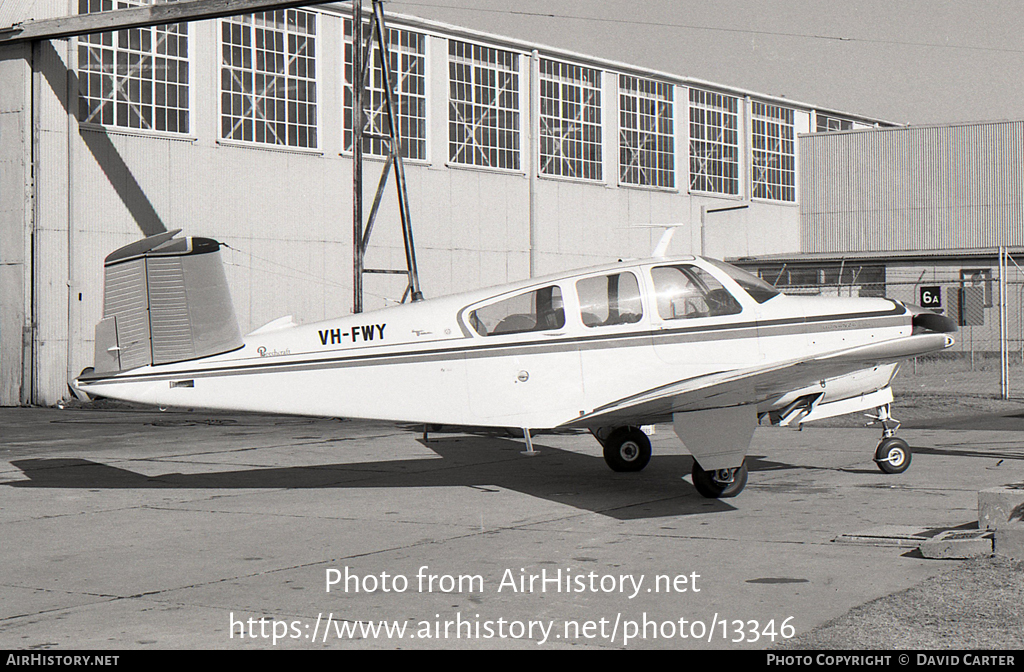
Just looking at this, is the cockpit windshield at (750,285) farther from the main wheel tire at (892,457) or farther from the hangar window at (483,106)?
the hangar window at (483,106)

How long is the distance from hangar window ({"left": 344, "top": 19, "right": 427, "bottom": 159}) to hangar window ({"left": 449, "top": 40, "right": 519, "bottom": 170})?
1327 mm

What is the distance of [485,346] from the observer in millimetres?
10641

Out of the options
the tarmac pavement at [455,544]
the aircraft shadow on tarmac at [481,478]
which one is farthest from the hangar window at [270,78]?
the aircraft shadow on tarmac at [481,478]

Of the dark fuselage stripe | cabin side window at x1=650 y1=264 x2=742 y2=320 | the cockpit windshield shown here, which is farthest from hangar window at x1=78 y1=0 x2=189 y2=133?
the cockpit windshield

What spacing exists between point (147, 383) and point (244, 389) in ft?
2.96

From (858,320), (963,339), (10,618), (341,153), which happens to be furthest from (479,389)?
(963,339)

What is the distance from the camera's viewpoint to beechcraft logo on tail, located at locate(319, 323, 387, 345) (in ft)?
35.2

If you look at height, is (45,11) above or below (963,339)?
above

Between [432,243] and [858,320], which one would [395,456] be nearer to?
[858,320]

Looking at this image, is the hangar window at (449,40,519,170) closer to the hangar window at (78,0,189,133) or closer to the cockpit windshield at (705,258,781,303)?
the hangar window at (78,0,189,133)

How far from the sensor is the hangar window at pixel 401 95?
34.2 m

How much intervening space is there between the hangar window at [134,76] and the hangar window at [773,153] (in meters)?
28.5

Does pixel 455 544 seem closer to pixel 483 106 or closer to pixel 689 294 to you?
pixel 689 294

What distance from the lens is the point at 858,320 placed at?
1089 centimetres
